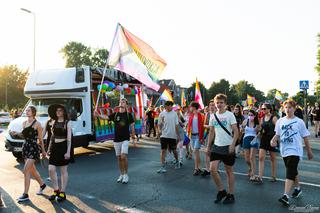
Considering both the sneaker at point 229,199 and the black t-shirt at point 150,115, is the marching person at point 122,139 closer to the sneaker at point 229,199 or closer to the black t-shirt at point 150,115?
the sneaker at point 229,199

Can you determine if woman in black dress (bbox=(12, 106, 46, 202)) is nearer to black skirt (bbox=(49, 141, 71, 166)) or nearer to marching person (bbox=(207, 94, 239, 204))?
black skirt (bbox=(49, 141, 71, 166))

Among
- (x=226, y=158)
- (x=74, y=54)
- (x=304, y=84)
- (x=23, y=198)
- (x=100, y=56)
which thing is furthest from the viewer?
(x=100, y=56)

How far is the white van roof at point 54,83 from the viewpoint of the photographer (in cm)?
1117

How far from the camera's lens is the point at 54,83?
37.2 ft

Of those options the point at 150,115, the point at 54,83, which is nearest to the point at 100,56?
the point at 150,115

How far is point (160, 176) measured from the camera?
8000mm

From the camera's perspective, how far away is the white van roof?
1117cm

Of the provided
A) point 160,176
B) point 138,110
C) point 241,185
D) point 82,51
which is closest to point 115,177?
point 160,176

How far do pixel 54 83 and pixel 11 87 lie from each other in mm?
51627

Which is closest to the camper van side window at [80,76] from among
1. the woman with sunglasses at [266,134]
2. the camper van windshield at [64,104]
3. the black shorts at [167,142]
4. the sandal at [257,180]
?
the camper van windshield at [64,104]

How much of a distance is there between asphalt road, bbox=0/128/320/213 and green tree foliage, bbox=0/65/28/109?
51533 millimetres

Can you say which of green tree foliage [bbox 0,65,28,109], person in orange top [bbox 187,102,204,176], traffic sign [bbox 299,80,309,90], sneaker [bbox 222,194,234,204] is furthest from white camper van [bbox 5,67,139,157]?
green tree foliage [bbox 0,65,28,109]

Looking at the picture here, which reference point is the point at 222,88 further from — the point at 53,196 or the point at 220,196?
the point at 53,196

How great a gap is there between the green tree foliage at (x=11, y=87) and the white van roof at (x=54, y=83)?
159 ft
